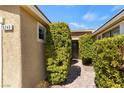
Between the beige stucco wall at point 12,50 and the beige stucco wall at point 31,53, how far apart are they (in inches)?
13.9

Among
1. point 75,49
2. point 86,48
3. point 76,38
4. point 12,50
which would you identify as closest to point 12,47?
point 12,50

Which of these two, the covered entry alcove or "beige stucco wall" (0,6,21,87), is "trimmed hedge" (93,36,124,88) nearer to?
"beige stucco wall" (0,6,21,87)

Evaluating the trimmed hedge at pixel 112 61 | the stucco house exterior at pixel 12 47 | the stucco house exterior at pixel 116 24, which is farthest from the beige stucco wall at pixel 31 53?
the stucco house exterior at pixel 116 24

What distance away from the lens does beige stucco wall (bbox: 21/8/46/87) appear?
784 cm

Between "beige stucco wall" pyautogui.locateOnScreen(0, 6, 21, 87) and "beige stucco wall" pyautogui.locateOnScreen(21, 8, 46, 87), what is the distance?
354mm

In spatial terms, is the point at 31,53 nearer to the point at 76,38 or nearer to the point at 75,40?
the point at 76,38

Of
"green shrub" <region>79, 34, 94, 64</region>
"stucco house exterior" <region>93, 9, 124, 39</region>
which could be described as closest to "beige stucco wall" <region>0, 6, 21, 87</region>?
"stucco house exterior" <region>93, 9, 124, 39</region>

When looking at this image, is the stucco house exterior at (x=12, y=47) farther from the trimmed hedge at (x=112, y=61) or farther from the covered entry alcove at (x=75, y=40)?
the covered entry alcove at (x=75, y=40)
